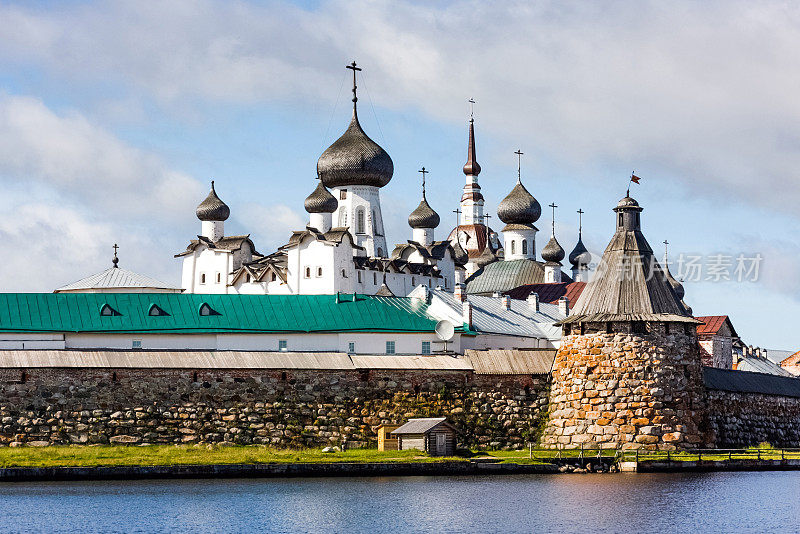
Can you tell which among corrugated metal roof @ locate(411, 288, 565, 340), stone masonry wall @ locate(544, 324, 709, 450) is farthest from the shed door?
corrugated metal roof @ locate(411, 288, 565, 340)

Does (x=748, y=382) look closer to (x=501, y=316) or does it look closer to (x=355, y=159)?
(x=501, y=316)

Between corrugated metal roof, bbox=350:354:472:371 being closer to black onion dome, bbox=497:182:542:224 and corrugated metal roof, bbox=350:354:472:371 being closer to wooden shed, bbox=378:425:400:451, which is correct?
wooden shed, bbox=378:425:400:451

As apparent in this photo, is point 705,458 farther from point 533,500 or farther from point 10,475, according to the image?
point 10,475

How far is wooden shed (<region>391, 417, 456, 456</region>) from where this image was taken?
41.8 metres

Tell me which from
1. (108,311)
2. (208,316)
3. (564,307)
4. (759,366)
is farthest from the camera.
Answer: (759,366)

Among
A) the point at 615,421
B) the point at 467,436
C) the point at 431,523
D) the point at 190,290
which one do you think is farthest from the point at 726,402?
the point at 190,290

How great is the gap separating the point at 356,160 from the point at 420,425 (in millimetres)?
27650

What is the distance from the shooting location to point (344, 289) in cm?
6462

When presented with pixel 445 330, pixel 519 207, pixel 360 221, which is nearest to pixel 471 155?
pixel 519 207

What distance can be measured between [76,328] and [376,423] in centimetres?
1015

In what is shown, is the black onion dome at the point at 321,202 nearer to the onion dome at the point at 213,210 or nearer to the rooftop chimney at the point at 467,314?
the onion dome at the point at 213,210

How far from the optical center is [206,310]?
51.2 m

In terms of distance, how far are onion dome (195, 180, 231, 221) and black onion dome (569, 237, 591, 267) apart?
81.5ft

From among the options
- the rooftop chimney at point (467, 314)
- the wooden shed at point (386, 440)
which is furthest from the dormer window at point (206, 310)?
the wooden shed at point (386, 440)
